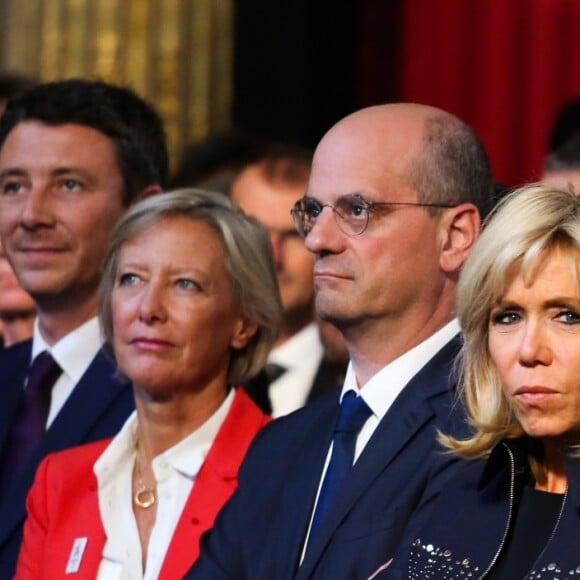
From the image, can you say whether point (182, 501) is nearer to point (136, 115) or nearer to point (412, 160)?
point (412, 160)

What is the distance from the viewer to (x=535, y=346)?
3572 mm

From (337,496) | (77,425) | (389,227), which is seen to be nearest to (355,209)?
(389,227)

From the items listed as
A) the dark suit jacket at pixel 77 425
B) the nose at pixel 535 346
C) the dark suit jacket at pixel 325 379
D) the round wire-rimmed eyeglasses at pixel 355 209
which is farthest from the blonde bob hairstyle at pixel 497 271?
the dark suit jacket at pixel 325 379

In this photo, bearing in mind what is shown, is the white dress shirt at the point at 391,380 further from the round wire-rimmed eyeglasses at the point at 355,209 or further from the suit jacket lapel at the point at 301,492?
the round wire-rimmed eyeglasses at the point at 355,209

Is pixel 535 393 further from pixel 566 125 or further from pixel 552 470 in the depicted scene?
pixel 566 125

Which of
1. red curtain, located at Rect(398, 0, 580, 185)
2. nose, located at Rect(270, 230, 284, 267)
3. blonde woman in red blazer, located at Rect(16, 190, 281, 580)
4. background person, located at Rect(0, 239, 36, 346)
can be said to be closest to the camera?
blonde woman in red blazer, located at Rect(16, 190, 281, 580)

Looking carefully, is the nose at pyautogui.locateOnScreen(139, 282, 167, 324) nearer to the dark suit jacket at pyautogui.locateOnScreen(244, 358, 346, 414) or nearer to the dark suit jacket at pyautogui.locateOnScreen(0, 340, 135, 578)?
the dark suit jacket at pyautogui.locateOnScreen(0, 340, 135, 578)

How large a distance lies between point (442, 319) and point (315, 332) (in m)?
2.21

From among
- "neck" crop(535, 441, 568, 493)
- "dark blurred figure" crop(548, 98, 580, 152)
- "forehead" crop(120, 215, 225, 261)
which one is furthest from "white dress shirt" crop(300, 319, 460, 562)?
"dark blurred figure" crop(548, 98, 580, 152)

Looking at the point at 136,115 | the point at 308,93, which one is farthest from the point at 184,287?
the point at 308,93

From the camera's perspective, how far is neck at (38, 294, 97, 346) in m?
5.41

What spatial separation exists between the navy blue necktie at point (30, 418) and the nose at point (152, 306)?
628 millimetres

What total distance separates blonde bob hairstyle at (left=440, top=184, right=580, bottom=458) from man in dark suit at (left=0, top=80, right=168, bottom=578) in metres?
1.52

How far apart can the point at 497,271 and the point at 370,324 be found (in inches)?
24.3
